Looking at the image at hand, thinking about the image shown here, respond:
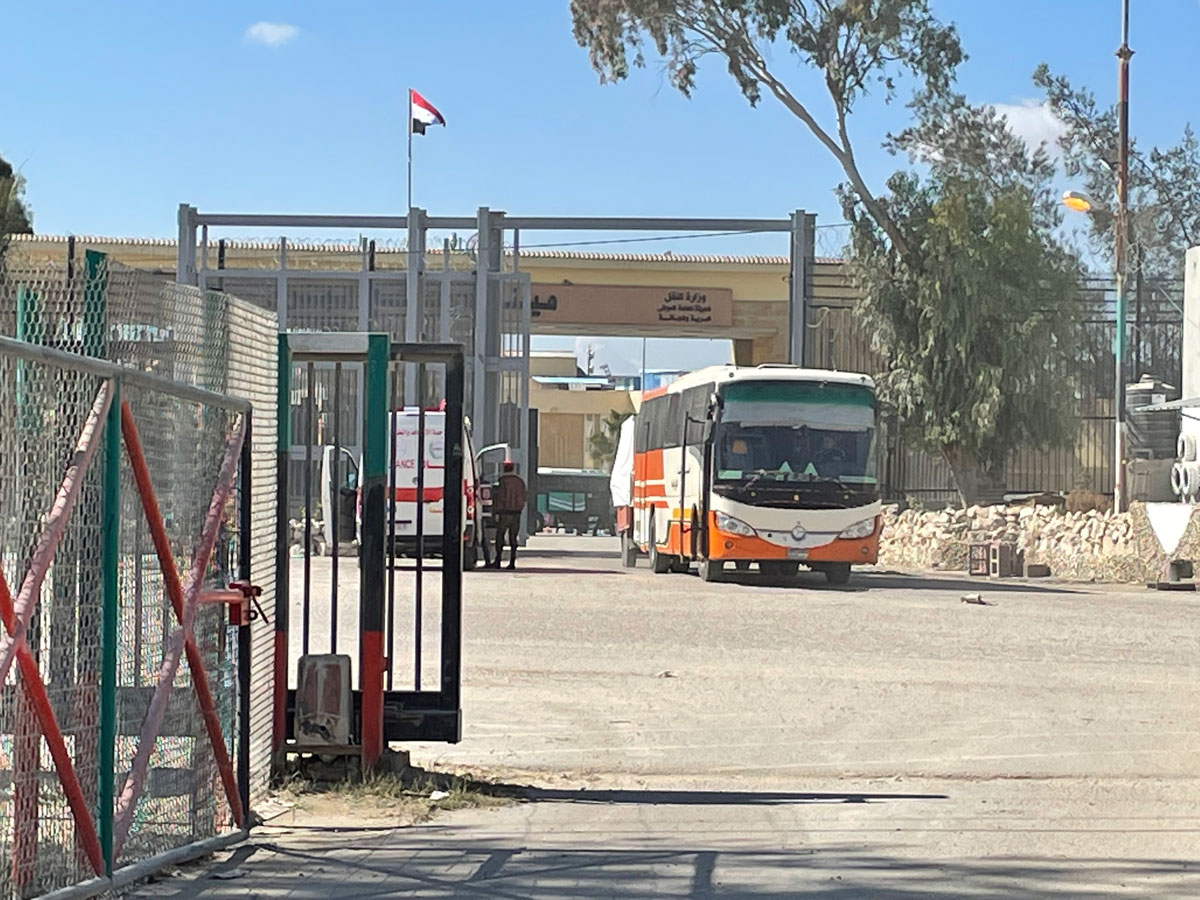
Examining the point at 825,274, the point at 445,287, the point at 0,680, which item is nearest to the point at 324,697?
the point at 0,680

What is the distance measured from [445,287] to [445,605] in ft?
105

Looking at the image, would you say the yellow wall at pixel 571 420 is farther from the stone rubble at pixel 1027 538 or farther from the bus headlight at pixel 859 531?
the bus headlight at pixel 859 531

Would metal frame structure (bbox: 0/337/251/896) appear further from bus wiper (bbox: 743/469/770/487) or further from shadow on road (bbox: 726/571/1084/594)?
bus wiper (bbox: 743/469/770/487)

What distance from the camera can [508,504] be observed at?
31078 millimetres

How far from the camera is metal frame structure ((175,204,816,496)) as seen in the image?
40844 millimetres

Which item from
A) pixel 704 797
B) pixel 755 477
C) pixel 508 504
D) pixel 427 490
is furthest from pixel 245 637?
pixel 508 504

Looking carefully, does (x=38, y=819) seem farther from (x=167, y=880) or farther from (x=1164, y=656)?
(x=1164, y=656)

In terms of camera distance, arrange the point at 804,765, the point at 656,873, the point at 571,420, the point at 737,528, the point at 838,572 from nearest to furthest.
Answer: the point at 656,873 → the point at 804,765 → the point at 737,528 → the point at 838,572 → the point at 571,420

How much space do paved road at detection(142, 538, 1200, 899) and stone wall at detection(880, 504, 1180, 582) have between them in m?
11.4

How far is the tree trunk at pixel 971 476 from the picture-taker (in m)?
41.5

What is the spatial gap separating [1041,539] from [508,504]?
10.3m

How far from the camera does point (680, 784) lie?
33.8 ft

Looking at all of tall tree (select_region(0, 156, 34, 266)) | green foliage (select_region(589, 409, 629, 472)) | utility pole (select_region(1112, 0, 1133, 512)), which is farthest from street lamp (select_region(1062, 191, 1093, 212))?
green foliage (select_region(589, 409, 629, 472))

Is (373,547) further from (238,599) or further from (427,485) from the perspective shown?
(427,485)
